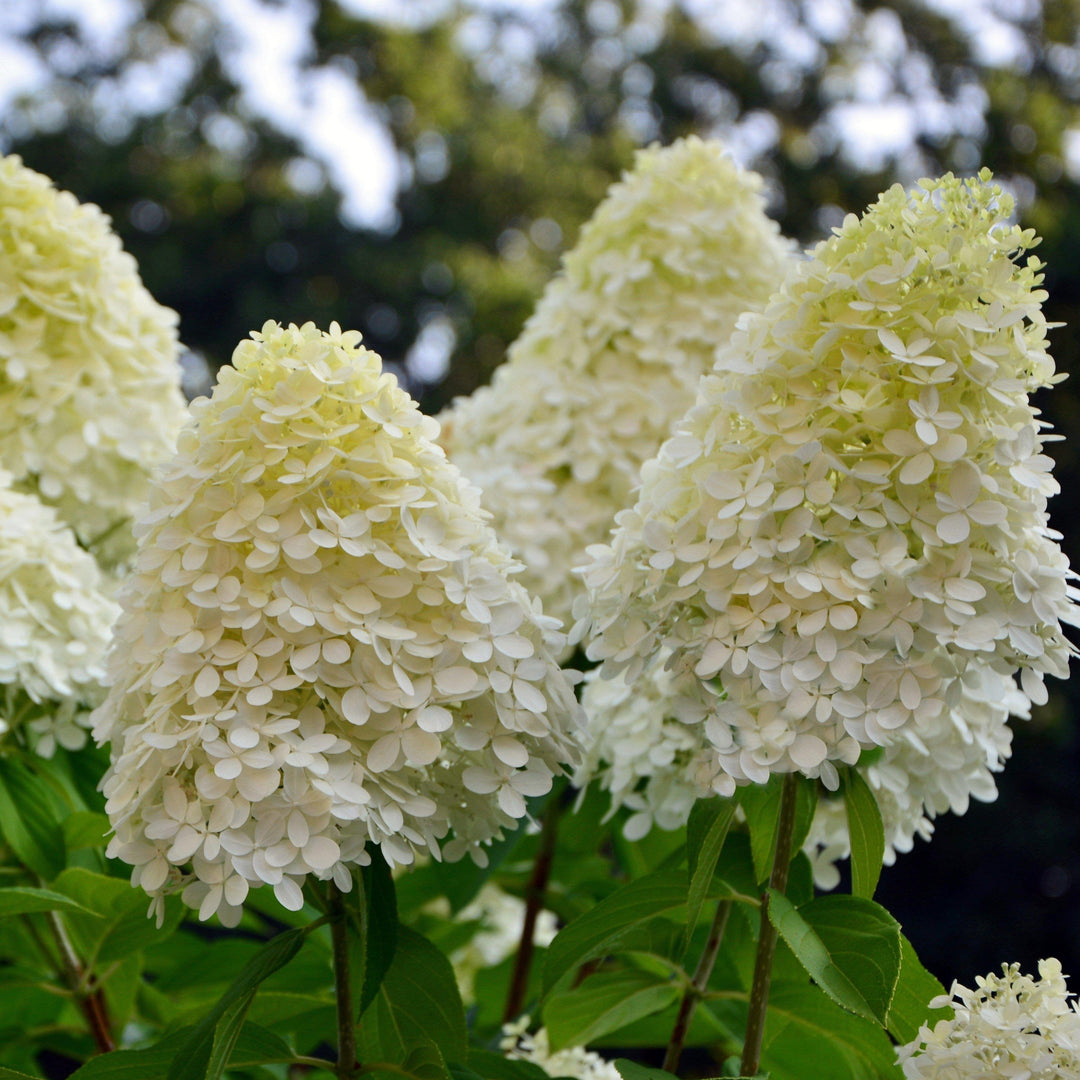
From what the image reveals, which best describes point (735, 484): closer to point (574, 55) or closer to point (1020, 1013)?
point (1020, 1013)

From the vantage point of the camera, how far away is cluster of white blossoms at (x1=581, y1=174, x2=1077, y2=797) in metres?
0.85

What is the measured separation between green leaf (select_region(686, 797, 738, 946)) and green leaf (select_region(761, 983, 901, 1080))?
6.3 inches

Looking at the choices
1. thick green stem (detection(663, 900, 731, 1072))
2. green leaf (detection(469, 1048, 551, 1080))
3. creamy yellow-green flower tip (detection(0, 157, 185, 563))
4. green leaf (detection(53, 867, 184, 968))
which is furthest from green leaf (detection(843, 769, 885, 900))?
creamy yellow-green flower tip (detection(0, 157, 185, 563))

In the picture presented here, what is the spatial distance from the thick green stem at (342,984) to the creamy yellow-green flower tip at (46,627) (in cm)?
35

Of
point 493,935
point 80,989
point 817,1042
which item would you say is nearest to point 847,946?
point 817,1042

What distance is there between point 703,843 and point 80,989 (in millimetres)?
684

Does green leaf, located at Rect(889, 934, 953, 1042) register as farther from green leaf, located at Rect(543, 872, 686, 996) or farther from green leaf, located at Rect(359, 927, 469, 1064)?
green leaf, located at Rect(359, 927, 469, 1064)

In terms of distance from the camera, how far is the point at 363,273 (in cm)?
1203

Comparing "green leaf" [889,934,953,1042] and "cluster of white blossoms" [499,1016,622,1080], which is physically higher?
"green leaf" [889,934,953,1042]

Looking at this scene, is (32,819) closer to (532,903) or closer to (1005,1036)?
(532,903)

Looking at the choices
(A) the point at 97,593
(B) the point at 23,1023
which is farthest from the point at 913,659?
(B) the point at 23,1023

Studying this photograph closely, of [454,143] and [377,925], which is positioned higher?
Result: [454,143]

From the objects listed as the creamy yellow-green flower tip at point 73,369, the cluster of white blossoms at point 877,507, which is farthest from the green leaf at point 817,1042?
the creamy yellow-green flower tip at point 73,369

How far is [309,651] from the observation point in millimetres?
844
